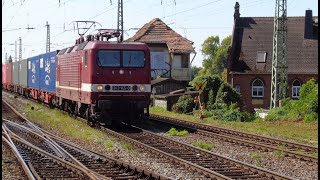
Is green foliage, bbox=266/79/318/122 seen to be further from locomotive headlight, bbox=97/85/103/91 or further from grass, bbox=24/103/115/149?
locomotive headlight, bbox=97/85/103/91

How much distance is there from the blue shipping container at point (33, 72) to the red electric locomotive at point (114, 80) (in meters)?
15.2

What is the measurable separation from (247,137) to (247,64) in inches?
1290

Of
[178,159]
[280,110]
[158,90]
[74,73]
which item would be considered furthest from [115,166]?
[158,90]

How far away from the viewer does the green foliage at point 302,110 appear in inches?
892

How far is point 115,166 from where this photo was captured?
10672mm

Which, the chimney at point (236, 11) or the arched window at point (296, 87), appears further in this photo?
the chimney at point (236, 11)

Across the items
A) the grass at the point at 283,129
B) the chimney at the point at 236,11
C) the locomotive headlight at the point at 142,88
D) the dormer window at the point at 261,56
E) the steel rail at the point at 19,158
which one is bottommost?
the grass at the point at 283,129

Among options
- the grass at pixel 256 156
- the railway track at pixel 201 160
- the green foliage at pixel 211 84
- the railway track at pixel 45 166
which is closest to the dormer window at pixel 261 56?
the green foliage at pixel 211 84

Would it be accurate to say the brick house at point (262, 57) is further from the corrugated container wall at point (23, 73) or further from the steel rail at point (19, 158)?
the steel rail at point (19, 158)

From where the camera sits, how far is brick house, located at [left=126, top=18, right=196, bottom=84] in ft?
183

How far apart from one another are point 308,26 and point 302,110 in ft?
96.1

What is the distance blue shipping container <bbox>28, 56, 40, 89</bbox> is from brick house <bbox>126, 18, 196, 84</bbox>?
19.8 m

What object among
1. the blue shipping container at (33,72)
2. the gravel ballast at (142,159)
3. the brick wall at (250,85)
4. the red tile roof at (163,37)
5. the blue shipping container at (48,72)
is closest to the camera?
the gravel ballast at (142,159)

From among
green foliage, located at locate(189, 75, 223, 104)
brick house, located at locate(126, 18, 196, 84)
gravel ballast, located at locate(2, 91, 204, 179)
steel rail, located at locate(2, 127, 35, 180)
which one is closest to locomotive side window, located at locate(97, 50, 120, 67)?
gravel ballast, located at locate(2, 91, 204, 179)
